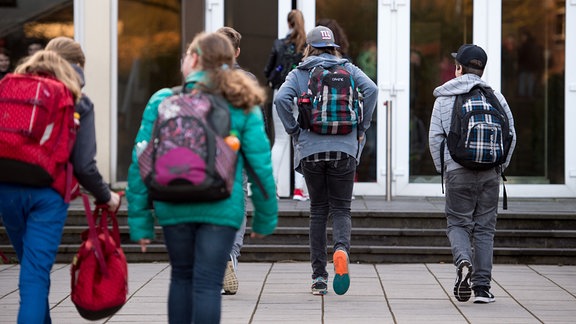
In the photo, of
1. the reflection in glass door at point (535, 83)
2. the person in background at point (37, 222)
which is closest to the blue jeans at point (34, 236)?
the person in background at point (37, 222)

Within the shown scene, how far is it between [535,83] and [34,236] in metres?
8.45

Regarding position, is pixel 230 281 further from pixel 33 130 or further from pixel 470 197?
pixel 33 130

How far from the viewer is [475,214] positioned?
324 inches

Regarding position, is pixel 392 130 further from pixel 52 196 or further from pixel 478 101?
pixel 52 196

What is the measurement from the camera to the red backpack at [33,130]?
5.66 metres

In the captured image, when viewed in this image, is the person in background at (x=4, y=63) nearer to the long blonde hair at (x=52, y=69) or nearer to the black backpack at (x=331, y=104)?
the black backpack at (x=331, y=104)

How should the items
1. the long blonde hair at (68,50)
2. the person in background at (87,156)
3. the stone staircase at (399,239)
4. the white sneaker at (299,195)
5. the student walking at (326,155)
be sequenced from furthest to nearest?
the white sneaker at (299,195) → the stone staircase at (399,239) → the student walking at (326,155) → the long blonde hair at (68,50) → the person in background at (87,156)

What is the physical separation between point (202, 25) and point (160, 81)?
812 millimetres

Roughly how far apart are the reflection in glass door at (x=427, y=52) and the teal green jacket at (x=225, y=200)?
7620 millimetres

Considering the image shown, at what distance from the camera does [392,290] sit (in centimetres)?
879

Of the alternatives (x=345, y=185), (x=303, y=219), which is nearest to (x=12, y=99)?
(x=345, y=185)

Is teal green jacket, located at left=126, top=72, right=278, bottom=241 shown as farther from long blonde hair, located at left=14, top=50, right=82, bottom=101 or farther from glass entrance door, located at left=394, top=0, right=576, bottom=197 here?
glass entrance door, located at left=394, top=0, right=576, bottom=197

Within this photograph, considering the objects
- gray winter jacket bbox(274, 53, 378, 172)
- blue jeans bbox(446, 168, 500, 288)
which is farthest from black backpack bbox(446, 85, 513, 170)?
gray winter jacket bbox(274, 53, 378, 172)

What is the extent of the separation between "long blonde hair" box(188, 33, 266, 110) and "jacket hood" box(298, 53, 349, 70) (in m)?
2.81
